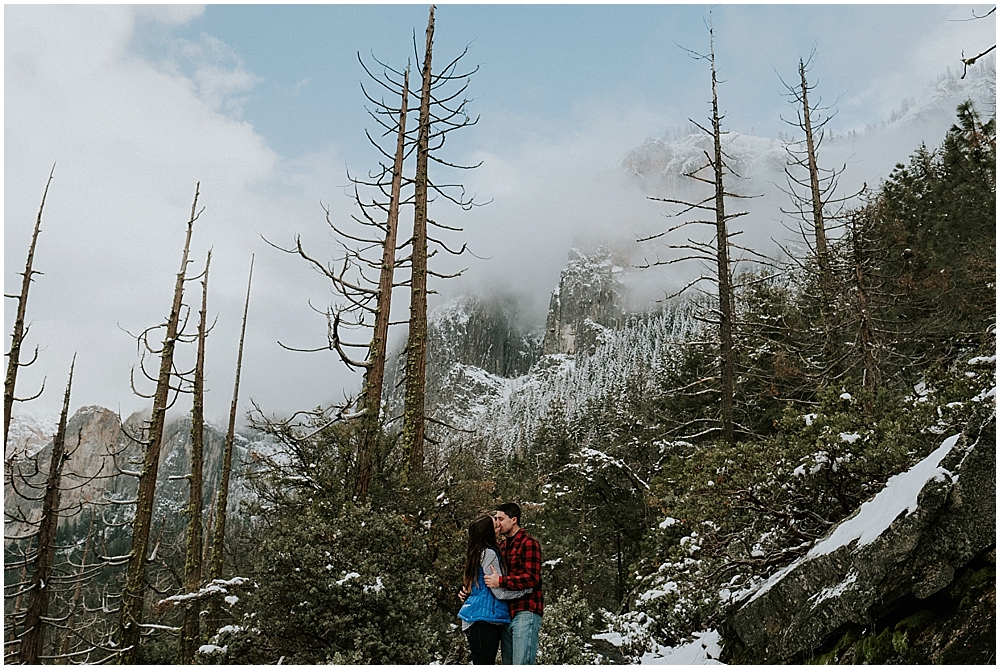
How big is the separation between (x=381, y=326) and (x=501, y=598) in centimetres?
581

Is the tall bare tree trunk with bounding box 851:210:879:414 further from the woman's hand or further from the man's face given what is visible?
the woman's hand

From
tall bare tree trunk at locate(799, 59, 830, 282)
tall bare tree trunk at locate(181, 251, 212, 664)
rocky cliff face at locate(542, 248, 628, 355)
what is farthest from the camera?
rocky cliff face at locate(542, 248, 628, 355)

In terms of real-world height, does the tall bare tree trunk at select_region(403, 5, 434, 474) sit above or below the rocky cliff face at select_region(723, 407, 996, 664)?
above

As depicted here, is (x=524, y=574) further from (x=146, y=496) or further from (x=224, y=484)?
(x=224, y=484)

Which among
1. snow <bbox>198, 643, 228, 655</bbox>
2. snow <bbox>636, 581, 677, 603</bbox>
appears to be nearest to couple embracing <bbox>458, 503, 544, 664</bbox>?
snow <bbox>198, 643, 228, 655</bbox>

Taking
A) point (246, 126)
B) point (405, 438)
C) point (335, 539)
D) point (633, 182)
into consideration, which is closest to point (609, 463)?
point (405, 438)

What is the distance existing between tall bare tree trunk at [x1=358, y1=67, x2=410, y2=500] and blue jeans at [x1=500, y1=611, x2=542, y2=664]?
12.5 feet

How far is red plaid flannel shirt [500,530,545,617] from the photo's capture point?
3.96 meters

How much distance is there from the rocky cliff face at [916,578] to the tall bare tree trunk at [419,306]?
501 centimetres

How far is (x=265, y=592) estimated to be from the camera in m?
5.76

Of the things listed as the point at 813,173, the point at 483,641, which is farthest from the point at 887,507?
the point at 813,173

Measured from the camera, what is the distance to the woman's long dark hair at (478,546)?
4102 mm

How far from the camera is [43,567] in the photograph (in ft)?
31.0

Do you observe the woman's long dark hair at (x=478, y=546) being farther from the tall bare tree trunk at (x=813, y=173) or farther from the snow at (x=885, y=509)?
the tall bare tree trunk at (x=813, y=173)
